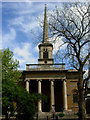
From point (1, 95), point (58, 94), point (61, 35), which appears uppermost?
point (61, 35)

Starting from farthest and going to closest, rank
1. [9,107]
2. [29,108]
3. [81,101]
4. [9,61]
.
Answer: [9,61], [81,101], [9,107], [29,108]

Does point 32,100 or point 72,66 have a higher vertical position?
point 72,66

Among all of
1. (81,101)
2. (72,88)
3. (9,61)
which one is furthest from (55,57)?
(72,88)

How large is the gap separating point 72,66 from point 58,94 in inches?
969

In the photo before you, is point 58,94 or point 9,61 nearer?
point 9,61

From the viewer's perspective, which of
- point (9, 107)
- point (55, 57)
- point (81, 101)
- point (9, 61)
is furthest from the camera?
point (9, 61)

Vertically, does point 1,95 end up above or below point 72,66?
below

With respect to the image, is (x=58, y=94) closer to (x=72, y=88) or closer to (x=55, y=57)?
(x=72, y=88)

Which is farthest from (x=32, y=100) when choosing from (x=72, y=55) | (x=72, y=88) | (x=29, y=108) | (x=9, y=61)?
(x=72, y=88)

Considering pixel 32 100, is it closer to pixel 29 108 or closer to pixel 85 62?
pixel 29 108

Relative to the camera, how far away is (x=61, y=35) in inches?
634

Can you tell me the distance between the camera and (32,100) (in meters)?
11.4

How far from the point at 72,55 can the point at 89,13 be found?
16.2 feet

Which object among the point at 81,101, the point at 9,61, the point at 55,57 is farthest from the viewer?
the point at 9,61
